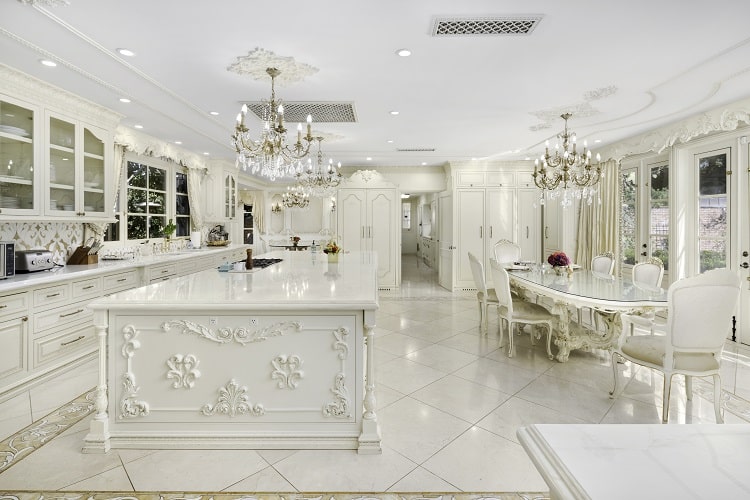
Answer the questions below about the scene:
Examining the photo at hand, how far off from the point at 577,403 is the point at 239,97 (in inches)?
157

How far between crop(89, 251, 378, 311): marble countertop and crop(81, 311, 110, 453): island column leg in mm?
110

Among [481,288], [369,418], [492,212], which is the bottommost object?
[369,418]

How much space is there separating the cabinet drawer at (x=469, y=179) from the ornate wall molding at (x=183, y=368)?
6165 millimetres

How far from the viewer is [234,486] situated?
1.88 m

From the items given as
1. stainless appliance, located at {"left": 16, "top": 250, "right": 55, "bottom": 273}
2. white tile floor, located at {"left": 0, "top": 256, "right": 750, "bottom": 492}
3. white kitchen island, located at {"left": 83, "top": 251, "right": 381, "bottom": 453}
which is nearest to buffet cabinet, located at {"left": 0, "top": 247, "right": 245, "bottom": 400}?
white tile floor, located at {"left": 0, "top": 256, "right": 750, "bottom": 492}

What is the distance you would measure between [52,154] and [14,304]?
143 cm

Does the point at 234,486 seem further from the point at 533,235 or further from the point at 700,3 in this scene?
the point at 533,235

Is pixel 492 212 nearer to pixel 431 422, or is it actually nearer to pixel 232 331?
pixel 431 422

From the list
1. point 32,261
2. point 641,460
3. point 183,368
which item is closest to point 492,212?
point 183,368

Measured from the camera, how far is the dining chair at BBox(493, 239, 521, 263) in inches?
224

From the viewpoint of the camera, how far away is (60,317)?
10.8ft

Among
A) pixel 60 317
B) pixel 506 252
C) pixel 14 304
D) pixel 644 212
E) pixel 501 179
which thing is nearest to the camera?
pixel 14 304

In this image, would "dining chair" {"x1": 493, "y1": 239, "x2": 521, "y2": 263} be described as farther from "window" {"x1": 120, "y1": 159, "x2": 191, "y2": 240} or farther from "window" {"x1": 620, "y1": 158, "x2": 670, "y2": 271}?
"window" {"x1": 120, "y1": 159, "x2": 191, "y2": 240}

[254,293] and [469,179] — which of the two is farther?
[469,179]
